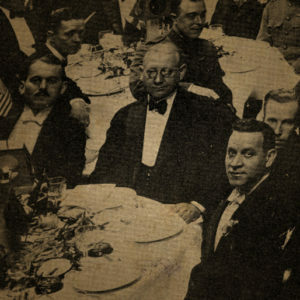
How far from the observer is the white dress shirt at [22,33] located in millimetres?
2523

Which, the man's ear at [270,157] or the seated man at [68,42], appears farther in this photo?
the man's ear at [270,157]

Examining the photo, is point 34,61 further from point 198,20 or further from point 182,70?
point 198,20

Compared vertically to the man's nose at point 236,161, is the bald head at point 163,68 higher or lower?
higher

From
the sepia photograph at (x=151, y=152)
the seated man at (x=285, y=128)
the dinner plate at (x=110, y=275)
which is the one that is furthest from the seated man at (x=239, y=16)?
the dinner plate at (x=110, y=275)

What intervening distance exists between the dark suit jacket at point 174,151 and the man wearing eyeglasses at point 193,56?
2.9 inches

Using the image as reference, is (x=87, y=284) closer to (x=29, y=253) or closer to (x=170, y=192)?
(x=29, y=253)

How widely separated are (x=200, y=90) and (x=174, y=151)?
1.35ft

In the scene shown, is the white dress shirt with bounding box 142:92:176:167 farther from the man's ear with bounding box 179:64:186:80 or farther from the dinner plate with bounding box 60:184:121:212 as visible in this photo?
the dinner plate with bounding box 60:184:121:212

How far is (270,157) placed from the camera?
2.67 m

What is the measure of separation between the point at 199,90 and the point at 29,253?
4.84 feet

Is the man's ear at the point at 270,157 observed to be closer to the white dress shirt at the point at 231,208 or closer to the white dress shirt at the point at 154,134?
the white dress shirt at the point at 231,208

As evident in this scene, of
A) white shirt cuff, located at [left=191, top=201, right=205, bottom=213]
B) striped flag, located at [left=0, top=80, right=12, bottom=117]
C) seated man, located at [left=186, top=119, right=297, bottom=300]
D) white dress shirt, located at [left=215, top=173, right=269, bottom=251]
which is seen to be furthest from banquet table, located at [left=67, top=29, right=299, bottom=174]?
white shirt cuff, located at [left=191, top=201, right=205, bottom=213]

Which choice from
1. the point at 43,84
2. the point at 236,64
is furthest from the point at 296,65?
the point at 43,84

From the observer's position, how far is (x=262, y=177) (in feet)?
8.79
